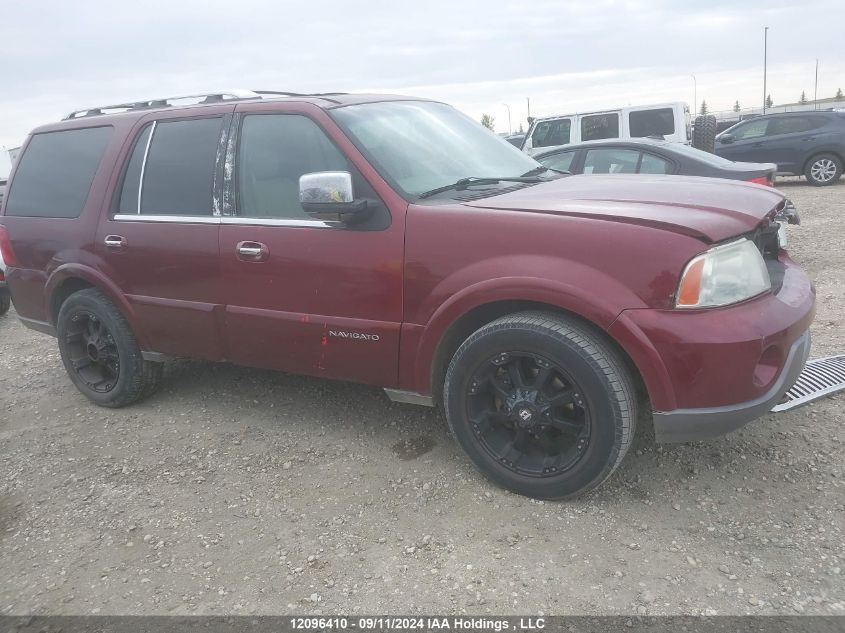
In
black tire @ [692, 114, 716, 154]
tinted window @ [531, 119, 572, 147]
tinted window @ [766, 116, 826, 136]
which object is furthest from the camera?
tinted window @ [766, 116, 826, 136]

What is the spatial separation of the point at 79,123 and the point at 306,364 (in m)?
2.39

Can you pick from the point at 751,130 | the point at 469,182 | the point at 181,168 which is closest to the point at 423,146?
the point at 469,182

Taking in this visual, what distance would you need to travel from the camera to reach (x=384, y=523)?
2859 millimetres

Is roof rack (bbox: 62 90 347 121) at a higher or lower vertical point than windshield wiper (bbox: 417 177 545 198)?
higher

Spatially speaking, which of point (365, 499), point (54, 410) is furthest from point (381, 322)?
point (54, 410)

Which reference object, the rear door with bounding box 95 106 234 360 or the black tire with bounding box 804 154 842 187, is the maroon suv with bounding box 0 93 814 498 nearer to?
the rear door with bounding box 95 106 234 360

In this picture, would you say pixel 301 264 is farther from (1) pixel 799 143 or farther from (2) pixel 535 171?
(1) pixel 799 143

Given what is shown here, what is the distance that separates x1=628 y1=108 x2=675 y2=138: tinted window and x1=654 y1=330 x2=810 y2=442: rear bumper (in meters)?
11.6

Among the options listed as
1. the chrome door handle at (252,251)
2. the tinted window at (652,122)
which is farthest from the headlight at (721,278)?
the tinted window at (652,122)

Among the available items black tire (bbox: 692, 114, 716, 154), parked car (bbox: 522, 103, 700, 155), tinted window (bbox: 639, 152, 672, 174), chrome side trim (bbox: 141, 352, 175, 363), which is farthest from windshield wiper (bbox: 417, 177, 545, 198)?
parked car (bbox: 522, 103, 700, 155)

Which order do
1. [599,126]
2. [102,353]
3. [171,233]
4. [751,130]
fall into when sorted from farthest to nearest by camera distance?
1. [751,130]
2. [599,126]
3. [102,353]
4. [171,233]

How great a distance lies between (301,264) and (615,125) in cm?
1167

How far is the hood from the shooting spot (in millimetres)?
2557

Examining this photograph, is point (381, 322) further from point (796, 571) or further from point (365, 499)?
point (796, 571)
